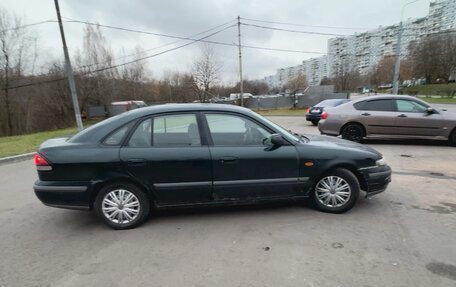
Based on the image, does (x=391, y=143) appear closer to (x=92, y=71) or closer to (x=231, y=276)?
(x=231, y=276)

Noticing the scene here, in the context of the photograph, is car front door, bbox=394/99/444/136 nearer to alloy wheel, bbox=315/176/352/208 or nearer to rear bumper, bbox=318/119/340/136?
rear bumper, bbox=318/119/340/136

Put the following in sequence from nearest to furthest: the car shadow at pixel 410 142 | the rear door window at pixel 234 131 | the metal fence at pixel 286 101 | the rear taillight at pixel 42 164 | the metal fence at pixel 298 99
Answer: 1. the rear taillight at pixel 42 164
2. the rear door window at pixel 234 131
3. the car shadow at pixel 410 142
4. the metal fence at pixel 298 99
5. the metal fence at pixel 286 101

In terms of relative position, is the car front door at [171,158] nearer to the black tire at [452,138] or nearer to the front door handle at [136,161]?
the front door handle at [136,161]

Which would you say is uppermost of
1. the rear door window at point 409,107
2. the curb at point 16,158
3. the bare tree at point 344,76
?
the bare tree at point 344,76

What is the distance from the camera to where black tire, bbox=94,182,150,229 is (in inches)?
142

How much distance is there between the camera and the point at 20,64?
27859 mm

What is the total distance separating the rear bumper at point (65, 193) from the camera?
3533 mm

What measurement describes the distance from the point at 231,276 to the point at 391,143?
842 centimetres

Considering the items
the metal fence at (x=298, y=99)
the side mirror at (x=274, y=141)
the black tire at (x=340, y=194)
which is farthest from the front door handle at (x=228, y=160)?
the metal fence at (x=298, y=99)

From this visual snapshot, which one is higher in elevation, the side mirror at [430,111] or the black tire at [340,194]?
the side mirror at [430,111]

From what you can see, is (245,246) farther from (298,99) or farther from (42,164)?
(298,99)

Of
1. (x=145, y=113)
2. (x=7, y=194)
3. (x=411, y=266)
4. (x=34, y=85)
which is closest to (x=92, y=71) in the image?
(x=34, y=85)

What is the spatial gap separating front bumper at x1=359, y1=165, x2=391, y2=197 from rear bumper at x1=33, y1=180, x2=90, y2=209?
12.3 feet

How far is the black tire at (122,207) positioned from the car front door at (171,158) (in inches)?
6.3
